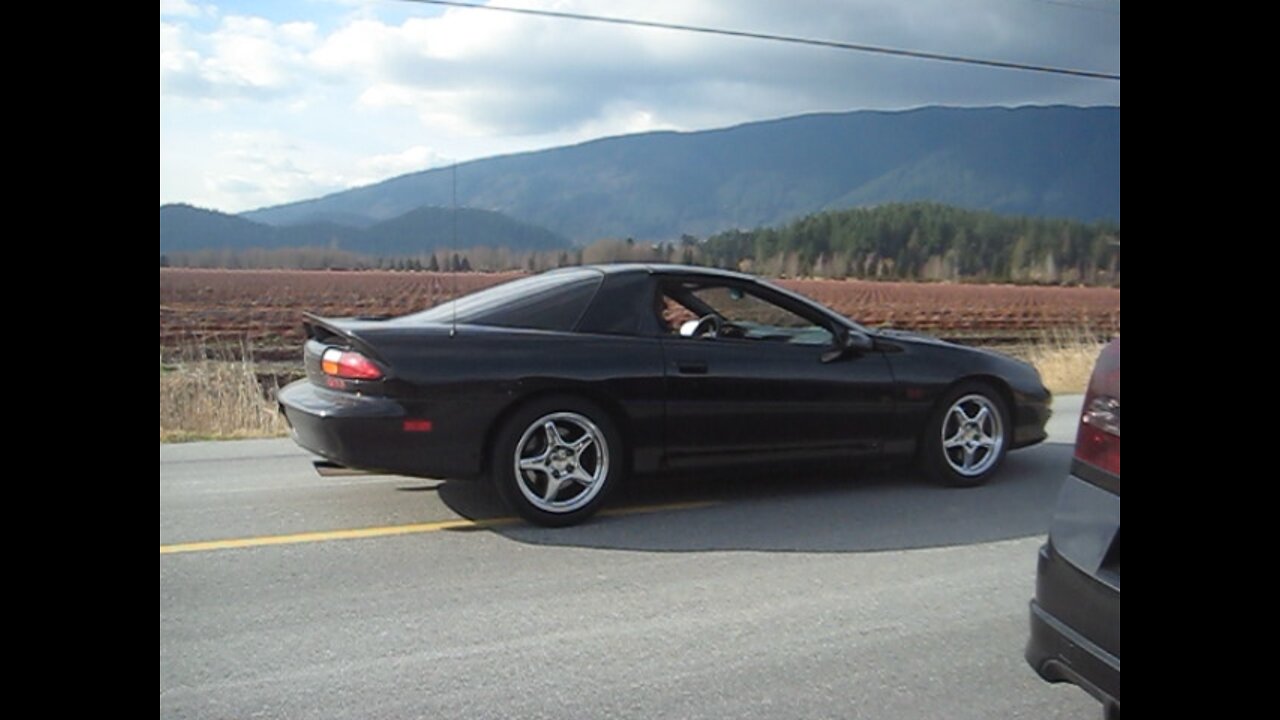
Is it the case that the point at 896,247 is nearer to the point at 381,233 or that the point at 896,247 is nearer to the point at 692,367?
the point at 692,367

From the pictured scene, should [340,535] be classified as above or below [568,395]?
below

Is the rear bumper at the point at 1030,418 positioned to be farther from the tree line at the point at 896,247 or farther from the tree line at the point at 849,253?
the tree line at the point at 896,247

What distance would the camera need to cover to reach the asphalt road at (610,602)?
11.3 ft

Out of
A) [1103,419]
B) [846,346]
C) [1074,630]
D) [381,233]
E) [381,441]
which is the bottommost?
[1074,630]

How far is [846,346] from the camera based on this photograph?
6215mm

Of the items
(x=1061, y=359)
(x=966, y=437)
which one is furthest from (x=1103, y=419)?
(x=1061, y=359)

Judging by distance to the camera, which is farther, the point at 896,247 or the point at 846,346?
the point at 896,247

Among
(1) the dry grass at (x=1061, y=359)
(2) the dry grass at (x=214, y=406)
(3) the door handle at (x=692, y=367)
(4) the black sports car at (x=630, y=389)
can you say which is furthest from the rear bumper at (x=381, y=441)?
(1) the dry grass at (x=1061, y=359)

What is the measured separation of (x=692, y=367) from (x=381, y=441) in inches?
65.6
